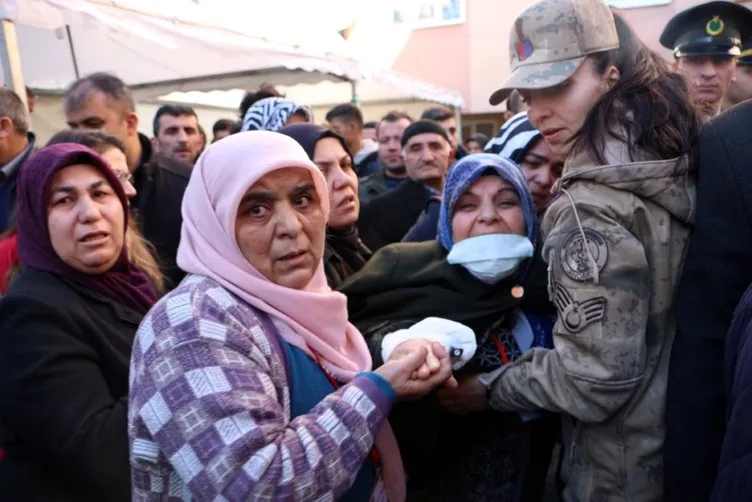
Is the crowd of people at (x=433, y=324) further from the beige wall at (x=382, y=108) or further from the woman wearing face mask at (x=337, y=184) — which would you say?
the beige wall at (x=382, y=108)

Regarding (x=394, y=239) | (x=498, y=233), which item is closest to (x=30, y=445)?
(x=498, y=233)

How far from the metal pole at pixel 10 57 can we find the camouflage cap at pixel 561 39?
307 centimetres

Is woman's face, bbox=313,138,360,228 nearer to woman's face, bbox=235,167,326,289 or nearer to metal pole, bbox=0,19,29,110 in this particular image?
woman's face, bbox=235,167,326,289

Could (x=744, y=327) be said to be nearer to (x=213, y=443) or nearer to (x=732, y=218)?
(x=732, y=218)

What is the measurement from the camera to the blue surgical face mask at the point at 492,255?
1760mm

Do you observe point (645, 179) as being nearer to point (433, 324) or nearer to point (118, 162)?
point (433, 324)

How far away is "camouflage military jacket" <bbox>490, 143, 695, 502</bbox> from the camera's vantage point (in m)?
1.33

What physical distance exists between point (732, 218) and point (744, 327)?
16.8 inches

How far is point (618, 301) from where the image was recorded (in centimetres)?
133

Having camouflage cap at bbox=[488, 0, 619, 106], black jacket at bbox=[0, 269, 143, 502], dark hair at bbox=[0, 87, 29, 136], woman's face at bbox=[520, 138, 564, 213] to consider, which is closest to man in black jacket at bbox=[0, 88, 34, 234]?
dark hair at bbox=[0, 87, 29, 136]

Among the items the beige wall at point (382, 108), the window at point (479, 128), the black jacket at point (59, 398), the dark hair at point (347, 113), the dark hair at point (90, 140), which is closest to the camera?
the black jacket at point (59, 398)

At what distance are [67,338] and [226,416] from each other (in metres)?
0.78

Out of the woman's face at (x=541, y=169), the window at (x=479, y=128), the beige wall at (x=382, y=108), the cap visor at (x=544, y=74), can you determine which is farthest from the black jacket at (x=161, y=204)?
the window at (x=479, y=128)

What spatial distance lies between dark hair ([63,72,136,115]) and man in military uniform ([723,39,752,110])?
3502mm
